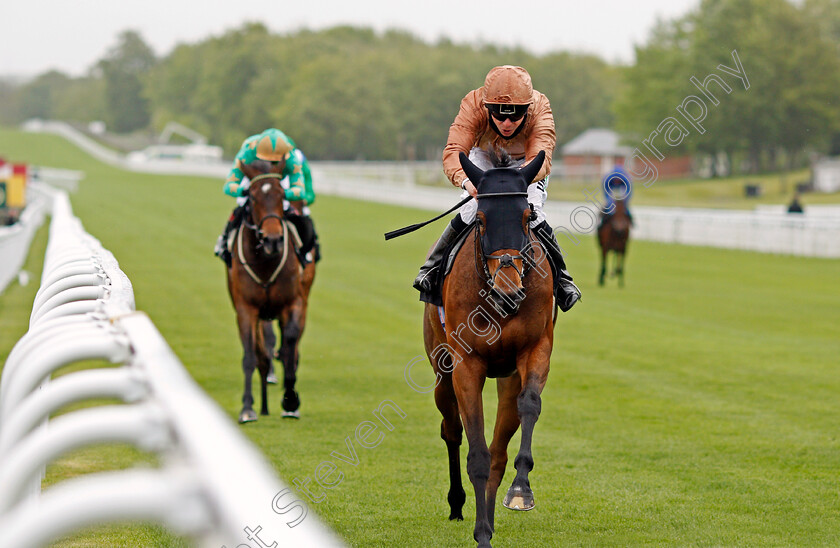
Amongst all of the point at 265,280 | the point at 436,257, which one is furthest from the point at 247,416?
the point at 436,257

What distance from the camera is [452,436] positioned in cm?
651

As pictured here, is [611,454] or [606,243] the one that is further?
[606,243]

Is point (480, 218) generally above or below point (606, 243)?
above

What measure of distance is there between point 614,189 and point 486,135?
15177 mm

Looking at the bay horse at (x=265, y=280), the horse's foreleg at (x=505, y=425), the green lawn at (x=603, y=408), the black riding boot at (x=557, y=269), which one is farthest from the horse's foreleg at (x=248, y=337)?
the black riding boot at (x=557, y=269)

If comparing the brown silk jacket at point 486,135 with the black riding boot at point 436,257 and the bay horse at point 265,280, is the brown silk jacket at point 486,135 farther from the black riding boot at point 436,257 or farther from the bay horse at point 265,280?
the bay horse at point 265,280

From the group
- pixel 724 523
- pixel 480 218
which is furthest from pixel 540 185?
pixel 724 523

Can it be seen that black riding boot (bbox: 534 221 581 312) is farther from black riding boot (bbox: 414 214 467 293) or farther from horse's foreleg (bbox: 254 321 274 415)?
horse's foreleg (bbox: 254 321 274 415)

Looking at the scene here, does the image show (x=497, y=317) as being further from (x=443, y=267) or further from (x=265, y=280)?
(x=265, y=280)

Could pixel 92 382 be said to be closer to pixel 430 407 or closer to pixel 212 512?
pixel 212 512

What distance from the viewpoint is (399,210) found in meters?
46.4

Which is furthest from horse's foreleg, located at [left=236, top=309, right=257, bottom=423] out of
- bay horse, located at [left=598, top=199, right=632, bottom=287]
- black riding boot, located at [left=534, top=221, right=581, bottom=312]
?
bay horse, located at [left=598, top=199, right=632, bottom=287]

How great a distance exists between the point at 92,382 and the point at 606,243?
19.3 meters

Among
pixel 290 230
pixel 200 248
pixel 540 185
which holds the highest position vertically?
pixel 540 185
